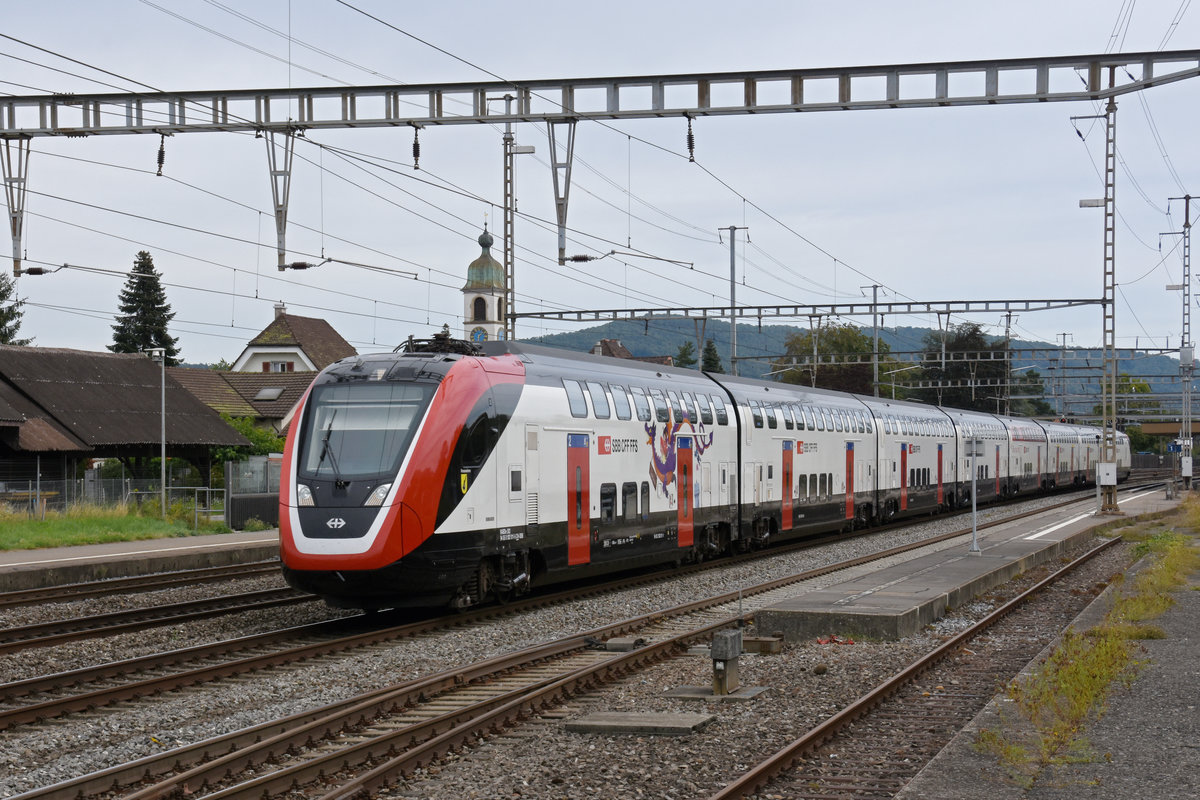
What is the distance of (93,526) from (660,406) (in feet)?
53.3

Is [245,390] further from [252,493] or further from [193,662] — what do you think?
[193,662]

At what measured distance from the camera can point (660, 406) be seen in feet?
77.4

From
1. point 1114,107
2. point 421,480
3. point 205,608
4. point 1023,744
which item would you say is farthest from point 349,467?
point 1114,107

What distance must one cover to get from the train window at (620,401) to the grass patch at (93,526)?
14026 mm

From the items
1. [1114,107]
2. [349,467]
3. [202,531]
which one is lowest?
[202,531]

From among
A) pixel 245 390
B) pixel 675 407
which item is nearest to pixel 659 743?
pixel 675 407

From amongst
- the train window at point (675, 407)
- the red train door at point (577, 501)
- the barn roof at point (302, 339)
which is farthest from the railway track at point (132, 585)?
the barn roof at point (302, 339)

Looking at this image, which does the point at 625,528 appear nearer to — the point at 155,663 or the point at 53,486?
the point at 155,663

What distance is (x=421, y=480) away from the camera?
1627 centimetres

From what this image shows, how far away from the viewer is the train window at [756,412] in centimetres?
2853

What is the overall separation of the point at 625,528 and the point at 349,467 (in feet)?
21.9

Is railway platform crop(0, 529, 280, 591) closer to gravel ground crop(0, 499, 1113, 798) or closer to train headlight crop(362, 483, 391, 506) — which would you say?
gravel ground crop(0, 499, 1113, 798)

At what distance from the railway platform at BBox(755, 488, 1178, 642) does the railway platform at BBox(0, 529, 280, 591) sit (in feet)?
44.0

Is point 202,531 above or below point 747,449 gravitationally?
below
